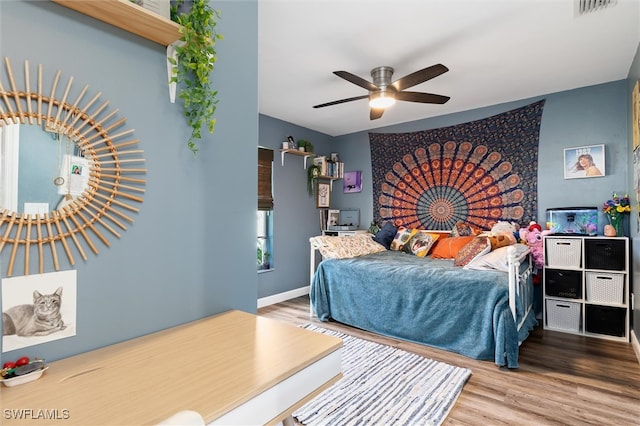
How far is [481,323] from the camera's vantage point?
8.36 feet

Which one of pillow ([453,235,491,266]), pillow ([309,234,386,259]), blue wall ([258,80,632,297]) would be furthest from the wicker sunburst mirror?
blue wall ([258,80,632,297])

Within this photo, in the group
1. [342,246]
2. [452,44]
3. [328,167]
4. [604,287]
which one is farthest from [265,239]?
[604,287]

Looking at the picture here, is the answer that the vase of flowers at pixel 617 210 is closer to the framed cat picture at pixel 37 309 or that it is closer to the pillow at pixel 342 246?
the pillow at pixel 342 246

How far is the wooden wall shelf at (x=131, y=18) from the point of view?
2.96 ft

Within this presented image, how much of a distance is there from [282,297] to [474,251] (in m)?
2.58

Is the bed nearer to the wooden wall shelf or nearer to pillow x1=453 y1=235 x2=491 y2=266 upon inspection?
pillow x1=453 y1=235 x2=491 y2=266

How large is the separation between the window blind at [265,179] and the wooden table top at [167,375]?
3.20 m

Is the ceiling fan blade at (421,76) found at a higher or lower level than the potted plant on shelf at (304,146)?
higher

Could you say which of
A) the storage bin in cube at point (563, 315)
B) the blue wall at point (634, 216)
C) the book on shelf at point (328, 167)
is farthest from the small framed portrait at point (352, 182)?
the blue wall at point (634, 216)

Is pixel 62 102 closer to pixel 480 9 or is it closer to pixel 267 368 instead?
pixel 267 368

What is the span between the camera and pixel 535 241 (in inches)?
137

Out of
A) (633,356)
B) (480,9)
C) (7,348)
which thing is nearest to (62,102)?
(7,348)

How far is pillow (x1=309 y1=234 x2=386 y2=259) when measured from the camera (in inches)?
144

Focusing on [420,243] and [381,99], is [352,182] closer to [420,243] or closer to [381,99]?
[420,243]
